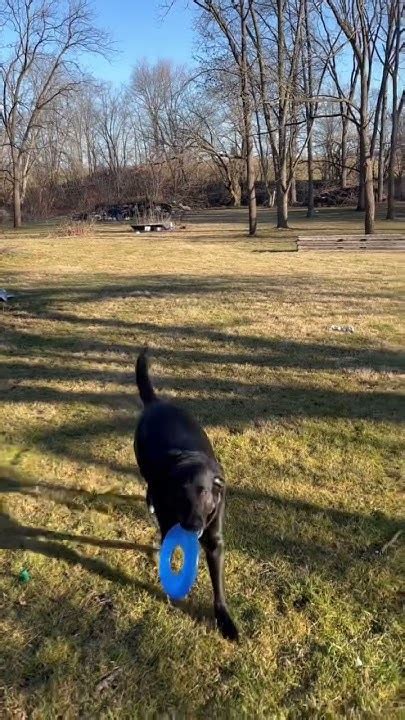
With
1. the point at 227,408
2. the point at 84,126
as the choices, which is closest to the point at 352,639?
the point at 227,408

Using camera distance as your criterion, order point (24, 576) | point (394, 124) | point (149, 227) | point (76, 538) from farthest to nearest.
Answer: point (394, 124)
point (149, 227)
point (76, 538)
point (24, 576)

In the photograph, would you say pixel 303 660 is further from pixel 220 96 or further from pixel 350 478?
pixel 220 96

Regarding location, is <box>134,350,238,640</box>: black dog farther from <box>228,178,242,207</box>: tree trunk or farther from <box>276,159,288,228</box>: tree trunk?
<box>228,178,242,207</box>: tree trunk

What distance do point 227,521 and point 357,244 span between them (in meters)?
14.4

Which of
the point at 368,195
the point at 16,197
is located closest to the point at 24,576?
the point at 368,195

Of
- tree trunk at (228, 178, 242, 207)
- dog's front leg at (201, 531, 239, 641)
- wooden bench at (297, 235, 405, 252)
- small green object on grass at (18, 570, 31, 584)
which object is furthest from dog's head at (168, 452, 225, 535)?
tree trunk at (228, 178, 242, 207)

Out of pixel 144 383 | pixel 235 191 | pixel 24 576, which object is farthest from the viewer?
pixel 235 191

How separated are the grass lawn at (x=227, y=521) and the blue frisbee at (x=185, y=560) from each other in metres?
0.21

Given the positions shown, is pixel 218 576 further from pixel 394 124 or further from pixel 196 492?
pixel 394 124

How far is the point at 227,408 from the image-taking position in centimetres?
430

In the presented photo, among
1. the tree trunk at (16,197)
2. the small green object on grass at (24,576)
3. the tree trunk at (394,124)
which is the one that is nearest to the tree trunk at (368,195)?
the tree trunk at (394,124)

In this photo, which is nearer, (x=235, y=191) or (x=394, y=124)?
(x=394, y=124)

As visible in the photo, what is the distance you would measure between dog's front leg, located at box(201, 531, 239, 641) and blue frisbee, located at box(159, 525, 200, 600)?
142 millimetres

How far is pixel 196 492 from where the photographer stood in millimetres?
1925
